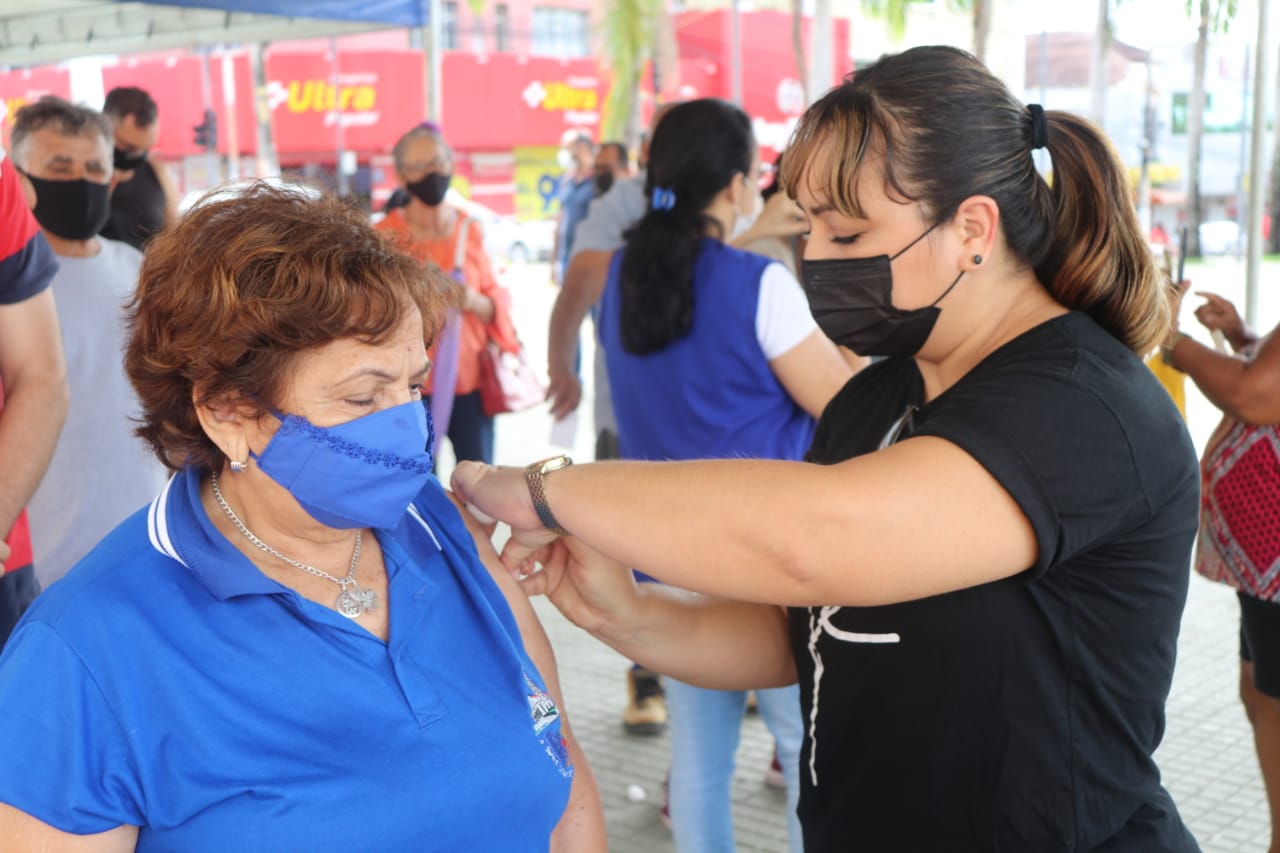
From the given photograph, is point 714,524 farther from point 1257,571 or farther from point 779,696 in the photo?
point 1257,571

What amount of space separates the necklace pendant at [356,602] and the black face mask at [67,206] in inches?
88.3

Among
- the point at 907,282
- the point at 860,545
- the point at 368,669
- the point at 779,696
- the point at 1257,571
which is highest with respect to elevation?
the point at 907,282

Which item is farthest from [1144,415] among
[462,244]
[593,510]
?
[462,244]

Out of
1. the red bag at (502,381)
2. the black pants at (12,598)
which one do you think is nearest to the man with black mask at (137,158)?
the red bag at (502,381)

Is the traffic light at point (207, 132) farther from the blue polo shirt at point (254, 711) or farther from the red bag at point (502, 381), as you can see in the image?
the blue polo shirt at point (254, 711)

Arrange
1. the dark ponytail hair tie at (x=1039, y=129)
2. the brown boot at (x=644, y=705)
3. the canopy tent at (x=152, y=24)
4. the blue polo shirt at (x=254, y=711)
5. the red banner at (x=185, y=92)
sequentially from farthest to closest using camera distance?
the red banner at (x=185, y=92)
the canopy tent at (x=152, y=24)
the brown boot at (x=644, y=705)
the dark ponytail hair tie at (x=1039, y=129)
the blue polo shirt at (x=254, y=711)

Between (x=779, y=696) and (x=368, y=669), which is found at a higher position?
(x=368, y=669)

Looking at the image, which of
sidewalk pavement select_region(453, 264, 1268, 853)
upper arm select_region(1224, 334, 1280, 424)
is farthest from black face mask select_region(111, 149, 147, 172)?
upper arm select_region(1224, 334, 1280, 424)

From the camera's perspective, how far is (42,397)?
249 cm

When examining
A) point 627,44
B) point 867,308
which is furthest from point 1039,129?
point 627,44

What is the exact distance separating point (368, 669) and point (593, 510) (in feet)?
1.30

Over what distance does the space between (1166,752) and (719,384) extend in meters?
2.15

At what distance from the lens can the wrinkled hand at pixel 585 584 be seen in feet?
5.90

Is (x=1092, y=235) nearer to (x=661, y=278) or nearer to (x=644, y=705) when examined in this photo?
(x=661, y=278)
